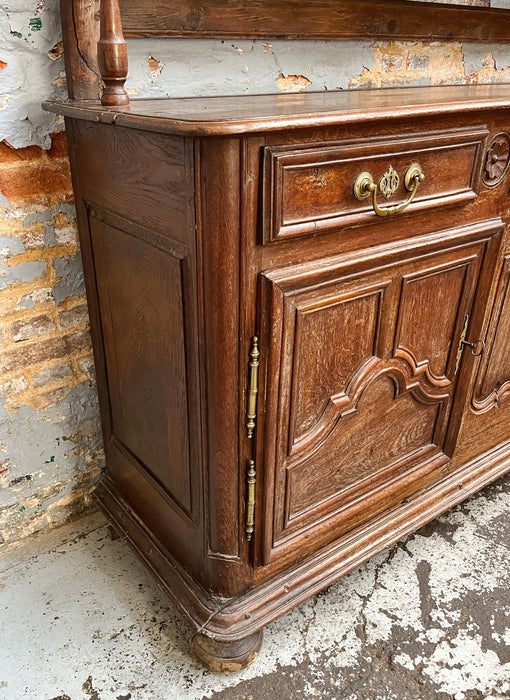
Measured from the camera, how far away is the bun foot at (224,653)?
1314 mm

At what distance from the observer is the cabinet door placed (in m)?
1.15

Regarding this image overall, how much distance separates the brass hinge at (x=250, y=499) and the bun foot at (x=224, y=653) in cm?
27

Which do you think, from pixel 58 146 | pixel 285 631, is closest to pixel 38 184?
pixel 58 146

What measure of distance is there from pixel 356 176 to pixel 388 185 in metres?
0.09

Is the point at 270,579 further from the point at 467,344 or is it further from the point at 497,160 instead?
the point at 497,160

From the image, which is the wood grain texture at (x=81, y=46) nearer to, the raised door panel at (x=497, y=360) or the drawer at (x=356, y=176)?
the drawer at (x=356, y=176)

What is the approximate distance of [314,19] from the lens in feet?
5.33

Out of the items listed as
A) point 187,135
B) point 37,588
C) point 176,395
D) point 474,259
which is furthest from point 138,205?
point 37,588

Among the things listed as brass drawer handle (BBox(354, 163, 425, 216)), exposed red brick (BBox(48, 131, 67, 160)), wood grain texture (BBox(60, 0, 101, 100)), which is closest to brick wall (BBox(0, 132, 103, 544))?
exposed red brick (BBox(48, 131, 67, 160))

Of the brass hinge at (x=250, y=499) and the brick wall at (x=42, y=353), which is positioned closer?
the brass hinge at (x=250, y=499)

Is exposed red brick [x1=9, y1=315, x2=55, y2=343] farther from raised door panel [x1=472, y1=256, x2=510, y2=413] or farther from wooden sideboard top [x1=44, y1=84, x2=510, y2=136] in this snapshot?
raised door panel [x1=472, y1=256, x2=510, y2=413]

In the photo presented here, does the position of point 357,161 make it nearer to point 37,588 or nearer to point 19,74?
point 19,74

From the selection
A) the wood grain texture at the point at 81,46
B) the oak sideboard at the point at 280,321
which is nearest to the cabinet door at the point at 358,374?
the oak sideboard at the point at 280,321

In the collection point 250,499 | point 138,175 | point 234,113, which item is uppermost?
point 234,113
